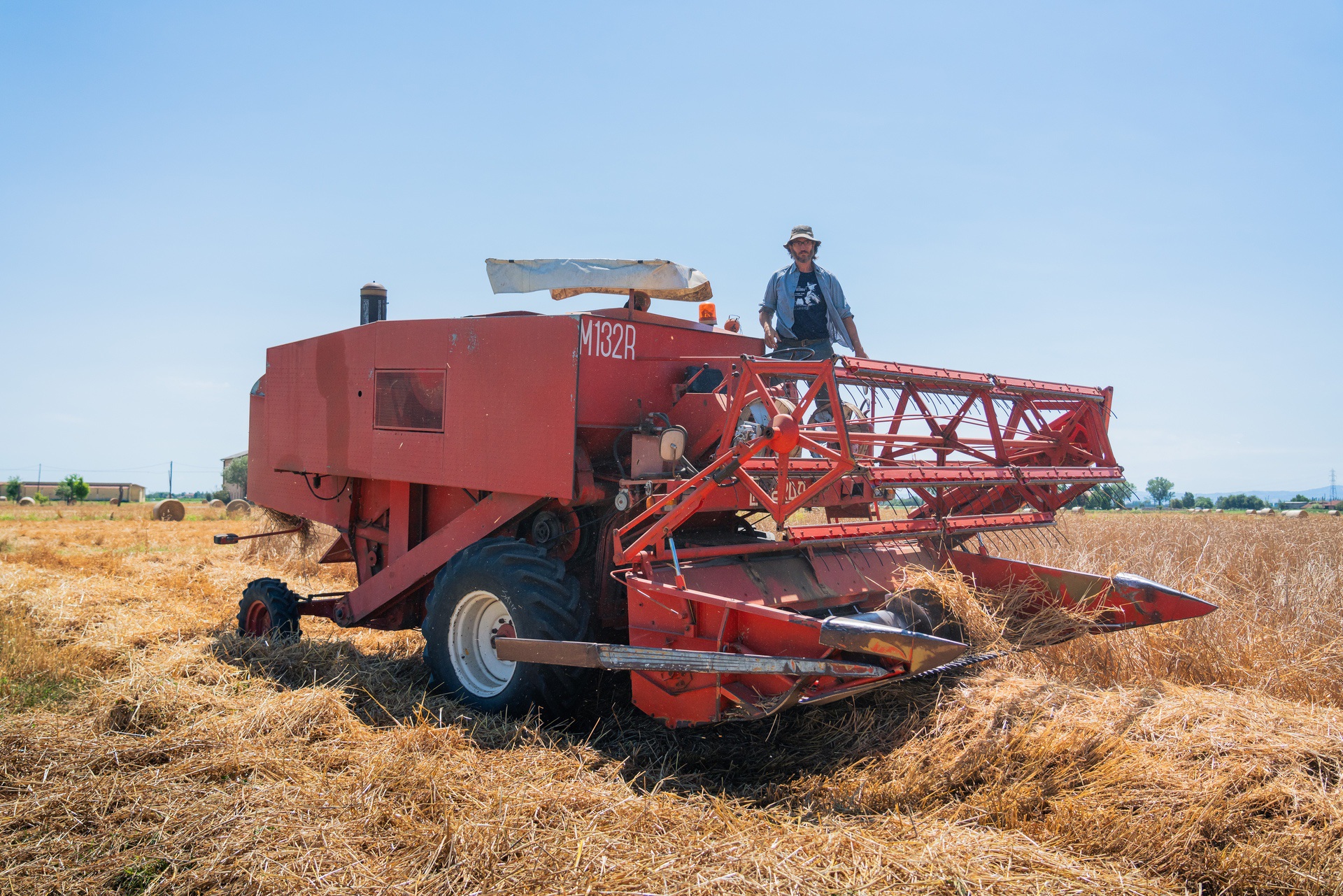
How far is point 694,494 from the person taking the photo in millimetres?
4191

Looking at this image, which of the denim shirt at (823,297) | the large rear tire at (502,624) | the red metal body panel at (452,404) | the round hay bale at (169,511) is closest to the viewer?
the large rear tire at (502,624)

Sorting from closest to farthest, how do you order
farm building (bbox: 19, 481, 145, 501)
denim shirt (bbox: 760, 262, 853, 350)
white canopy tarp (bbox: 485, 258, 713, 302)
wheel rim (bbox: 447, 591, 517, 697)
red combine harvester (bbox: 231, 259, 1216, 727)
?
red combine harvester (bbox: 231, 259, 1216, 727) < wheel rim (bbox: 447, 591, 517, 697) < white canopy tarp (bbox: 485, 258, 713, 302) < denim shirt (bbox: 760, 262, 853, 350) < farm building (bbox: 19, 481, 145, 501)

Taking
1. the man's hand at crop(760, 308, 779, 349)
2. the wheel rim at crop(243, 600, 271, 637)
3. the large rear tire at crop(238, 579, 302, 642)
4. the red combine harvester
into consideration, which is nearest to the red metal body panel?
the red combine harvester

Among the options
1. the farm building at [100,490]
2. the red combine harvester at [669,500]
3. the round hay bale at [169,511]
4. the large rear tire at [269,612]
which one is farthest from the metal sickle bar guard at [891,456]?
the farm building at [100,490]

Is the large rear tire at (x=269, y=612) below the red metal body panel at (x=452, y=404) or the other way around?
below

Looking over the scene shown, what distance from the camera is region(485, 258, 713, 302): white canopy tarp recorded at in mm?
5766

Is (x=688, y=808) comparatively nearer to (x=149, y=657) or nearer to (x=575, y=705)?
(x=575, y=705)

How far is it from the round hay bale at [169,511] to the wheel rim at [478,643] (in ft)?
69.5

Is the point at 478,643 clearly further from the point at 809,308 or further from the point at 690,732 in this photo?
the point at 809,308

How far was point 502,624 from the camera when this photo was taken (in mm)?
5215

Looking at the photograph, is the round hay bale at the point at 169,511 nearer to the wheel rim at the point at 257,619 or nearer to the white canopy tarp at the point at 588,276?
the wheel rim at the point at 257,619

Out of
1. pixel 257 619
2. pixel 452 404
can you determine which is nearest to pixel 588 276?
pixel 452 404

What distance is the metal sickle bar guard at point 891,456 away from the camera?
4.12 metres

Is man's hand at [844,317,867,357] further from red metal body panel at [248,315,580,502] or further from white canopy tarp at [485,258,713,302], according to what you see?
red metal body panel at [248,315,580,502]
